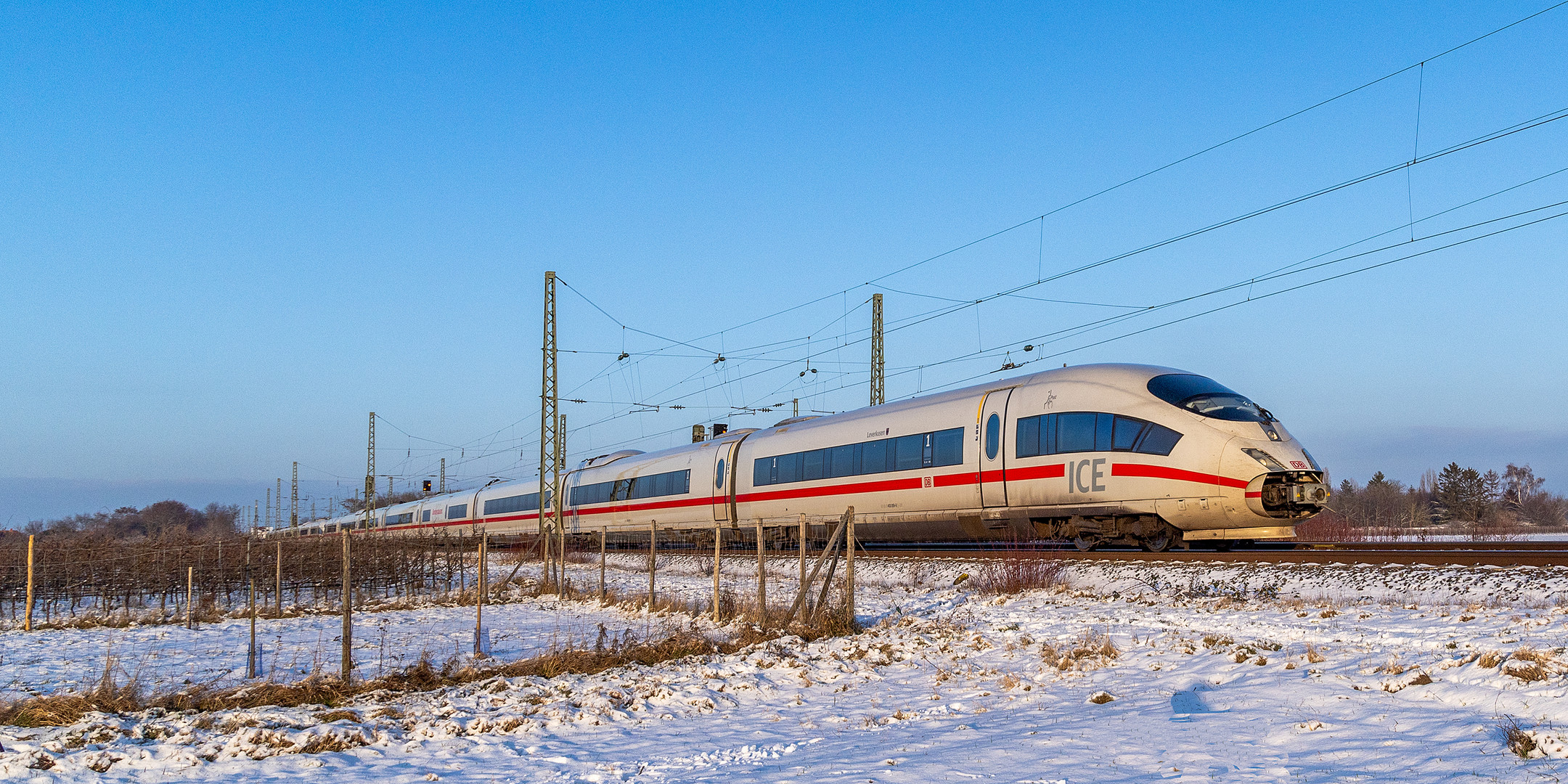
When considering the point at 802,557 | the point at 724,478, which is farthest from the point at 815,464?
the point at 802,557

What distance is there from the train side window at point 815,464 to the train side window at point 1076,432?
26.2 feet

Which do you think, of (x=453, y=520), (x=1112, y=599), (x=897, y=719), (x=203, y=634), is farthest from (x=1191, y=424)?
(x=453, y=520)

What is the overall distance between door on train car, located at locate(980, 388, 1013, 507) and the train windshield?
3.18 metres

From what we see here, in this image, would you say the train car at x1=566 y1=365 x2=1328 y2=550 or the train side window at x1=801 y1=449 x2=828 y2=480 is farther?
the train side window at x1=801 y1=449 x2=828 y2=480

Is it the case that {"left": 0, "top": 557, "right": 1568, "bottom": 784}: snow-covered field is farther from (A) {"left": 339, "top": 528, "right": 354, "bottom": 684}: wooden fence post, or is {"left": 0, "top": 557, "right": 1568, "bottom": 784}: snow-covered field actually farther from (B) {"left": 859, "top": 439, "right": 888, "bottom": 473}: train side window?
(B) {"left": 859, "top": 439, "right": 888, "bottom": 473}: train side window

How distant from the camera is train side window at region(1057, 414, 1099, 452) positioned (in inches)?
712

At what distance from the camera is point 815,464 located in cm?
2573

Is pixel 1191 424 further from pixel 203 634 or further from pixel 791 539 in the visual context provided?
pixel 203 634

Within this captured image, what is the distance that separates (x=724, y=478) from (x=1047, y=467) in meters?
13.4

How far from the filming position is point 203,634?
17297mm

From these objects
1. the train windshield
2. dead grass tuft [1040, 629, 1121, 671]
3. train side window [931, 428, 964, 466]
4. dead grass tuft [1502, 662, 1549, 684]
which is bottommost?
dead grass tuft [1040, 629, 1121, 671]

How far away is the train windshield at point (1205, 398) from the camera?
55.5 ft

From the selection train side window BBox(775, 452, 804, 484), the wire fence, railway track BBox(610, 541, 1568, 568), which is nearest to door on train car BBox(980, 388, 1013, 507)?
railway track BBox(610, 541, 1568, 568)

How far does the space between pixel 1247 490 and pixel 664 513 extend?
20.9m
